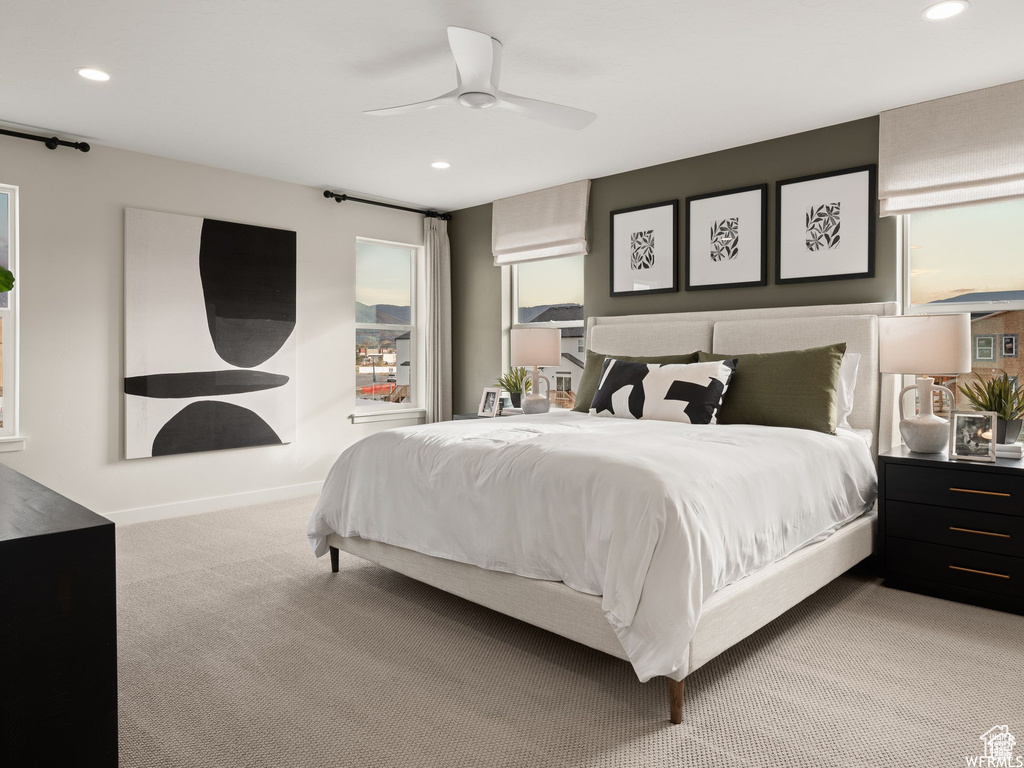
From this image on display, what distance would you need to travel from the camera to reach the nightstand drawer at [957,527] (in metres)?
2.70

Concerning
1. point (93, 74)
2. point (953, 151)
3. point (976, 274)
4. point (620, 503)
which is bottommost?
point (620, 503)

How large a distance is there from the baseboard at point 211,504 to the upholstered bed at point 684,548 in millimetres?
1774

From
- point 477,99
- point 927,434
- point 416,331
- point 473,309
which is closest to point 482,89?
point 477,99

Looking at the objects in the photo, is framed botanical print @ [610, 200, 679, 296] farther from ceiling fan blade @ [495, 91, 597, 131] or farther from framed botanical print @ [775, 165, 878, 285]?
ceiling fan blade @ [495, 91, 597, 131]

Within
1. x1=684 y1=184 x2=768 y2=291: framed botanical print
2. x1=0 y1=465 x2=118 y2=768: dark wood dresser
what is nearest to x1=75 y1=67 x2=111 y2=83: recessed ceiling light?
x1=0 y1=465 x2=118 y2=768: dark wood dresser

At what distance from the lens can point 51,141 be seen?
3877 millimetres

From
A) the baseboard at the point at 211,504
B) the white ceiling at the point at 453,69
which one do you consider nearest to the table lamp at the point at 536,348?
the white ceiling at the point at 453,69

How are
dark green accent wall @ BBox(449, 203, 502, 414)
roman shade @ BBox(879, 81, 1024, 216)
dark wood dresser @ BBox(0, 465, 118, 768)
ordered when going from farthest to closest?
dark green accent wall @ BBox(449, 203, 502, 414), roman shade @ BBox(879, 81, 1024, 216), dark wood dresser @ BBox(0, 465, 118, 768)

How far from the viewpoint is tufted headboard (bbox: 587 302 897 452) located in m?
3.55

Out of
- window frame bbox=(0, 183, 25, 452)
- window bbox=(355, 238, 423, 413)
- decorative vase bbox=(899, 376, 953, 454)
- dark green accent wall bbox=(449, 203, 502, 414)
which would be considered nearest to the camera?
decorative vase bbox=(899, 376, 953, 454)

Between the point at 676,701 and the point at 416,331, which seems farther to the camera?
the point at 416,331

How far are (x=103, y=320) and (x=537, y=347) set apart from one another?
2.82 meters

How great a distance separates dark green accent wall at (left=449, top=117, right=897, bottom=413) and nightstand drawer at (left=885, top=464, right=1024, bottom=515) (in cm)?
116

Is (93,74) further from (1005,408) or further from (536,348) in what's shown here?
(1005,408)
